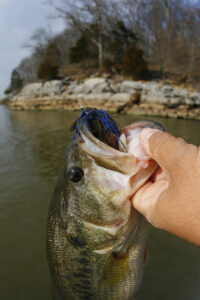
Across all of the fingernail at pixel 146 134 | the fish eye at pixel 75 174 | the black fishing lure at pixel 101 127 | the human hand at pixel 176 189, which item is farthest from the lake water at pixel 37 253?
the human hand at pixel 176 189

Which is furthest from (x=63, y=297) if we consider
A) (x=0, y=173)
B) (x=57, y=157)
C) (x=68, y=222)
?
(x=57, y=157)

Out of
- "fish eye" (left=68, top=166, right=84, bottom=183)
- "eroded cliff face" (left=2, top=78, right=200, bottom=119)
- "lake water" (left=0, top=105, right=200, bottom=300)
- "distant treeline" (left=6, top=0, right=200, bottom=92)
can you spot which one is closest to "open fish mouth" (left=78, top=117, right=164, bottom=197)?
"fish eye" (left=68, top=166, right=84, bottom=183)

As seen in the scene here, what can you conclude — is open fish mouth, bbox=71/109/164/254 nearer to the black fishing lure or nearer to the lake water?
the black fishing lure

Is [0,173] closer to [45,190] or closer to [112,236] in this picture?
[45,190]

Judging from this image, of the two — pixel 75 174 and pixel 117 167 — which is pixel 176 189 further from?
pixel 75 174

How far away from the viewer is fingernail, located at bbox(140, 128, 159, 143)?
4.17ft

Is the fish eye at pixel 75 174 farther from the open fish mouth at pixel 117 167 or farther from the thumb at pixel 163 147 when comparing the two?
the thumb at pixel 163 147

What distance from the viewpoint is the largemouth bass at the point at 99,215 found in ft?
4.22

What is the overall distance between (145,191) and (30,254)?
248 centimetres

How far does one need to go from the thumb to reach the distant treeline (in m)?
24.2

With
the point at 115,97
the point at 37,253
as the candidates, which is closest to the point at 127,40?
the point at 115,97

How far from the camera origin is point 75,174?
1409mm

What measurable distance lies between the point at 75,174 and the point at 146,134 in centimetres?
59

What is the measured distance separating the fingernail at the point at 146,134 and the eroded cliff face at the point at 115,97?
46.2 ft
